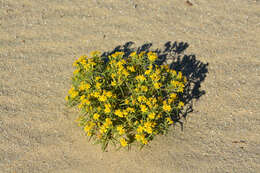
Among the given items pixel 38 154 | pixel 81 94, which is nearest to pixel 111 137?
pixel 81 94

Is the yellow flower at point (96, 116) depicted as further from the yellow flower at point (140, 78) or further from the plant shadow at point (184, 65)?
the plant shadow at point (184, 65)

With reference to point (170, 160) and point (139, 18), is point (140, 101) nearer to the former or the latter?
point (170, 160)

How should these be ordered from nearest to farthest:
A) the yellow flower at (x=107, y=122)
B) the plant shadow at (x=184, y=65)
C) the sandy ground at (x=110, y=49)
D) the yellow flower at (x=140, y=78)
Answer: the yellow flower at (x=107, y=122) → the yellow flower at (x=140, y=78) → the sandy ground at (x=110, y=49) → the plant shadow at (x=184, y=65)

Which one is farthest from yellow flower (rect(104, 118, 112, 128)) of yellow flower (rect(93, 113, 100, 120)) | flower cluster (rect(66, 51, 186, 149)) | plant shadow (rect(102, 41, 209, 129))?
plant shadow (rect(102, 41, 209, 129))

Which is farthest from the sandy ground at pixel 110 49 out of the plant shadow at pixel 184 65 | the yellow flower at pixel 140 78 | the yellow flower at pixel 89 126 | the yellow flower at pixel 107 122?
the yellow flower at pixel 140 78

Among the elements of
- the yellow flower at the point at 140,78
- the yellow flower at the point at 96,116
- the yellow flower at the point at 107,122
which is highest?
the yellow flower at the point at 140,78

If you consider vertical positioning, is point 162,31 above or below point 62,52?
above
